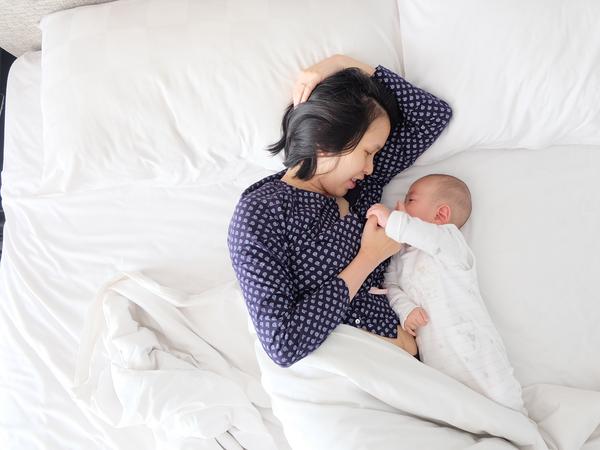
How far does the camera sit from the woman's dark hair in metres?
1.22

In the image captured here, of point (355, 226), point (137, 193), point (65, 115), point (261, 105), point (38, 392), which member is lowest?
point (38, 392)

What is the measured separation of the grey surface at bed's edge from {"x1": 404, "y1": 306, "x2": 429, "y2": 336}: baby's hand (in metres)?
1.26

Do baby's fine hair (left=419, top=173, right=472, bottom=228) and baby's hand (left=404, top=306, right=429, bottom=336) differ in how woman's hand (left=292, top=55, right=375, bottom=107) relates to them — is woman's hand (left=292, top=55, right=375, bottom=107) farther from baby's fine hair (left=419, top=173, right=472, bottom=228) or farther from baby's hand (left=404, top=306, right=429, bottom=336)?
baby's hand (left=404, top=306, right=429, bottom=336)

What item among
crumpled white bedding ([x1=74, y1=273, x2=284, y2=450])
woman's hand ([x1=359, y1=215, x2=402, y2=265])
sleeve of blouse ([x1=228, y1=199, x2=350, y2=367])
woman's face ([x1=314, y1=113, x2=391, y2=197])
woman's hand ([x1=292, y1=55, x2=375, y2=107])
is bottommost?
crumpled white bedding ([x1=74, y1=273, x2=284, y2=450])

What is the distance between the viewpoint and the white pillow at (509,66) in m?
1.36

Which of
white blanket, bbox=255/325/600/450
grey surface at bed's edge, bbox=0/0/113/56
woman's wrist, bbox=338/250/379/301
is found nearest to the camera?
white blanket, bbox=255/325/600/450

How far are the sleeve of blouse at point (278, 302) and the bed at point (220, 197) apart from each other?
65 millimetres

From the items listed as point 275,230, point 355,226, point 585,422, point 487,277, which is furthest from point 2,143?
point 585,422

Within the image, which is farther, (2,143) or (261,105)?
(2,143)

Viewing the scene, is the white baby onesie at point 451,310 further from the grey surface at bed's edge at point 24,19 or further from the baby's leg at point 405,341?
the grey surface at bed's edge at point 24,19

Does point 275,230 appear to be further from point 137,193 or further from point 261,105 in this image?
point 137,193

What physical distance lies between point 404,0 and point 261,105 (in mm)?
494

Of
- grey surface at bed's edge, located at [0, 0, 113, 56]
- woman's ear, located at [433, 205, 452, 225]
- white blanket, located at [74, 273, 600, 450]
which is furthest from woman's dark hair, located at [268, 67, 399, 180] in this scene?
grey surface at bed's edge, located at [0, 0, 113, 56]

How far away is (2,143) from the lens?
1.90m
